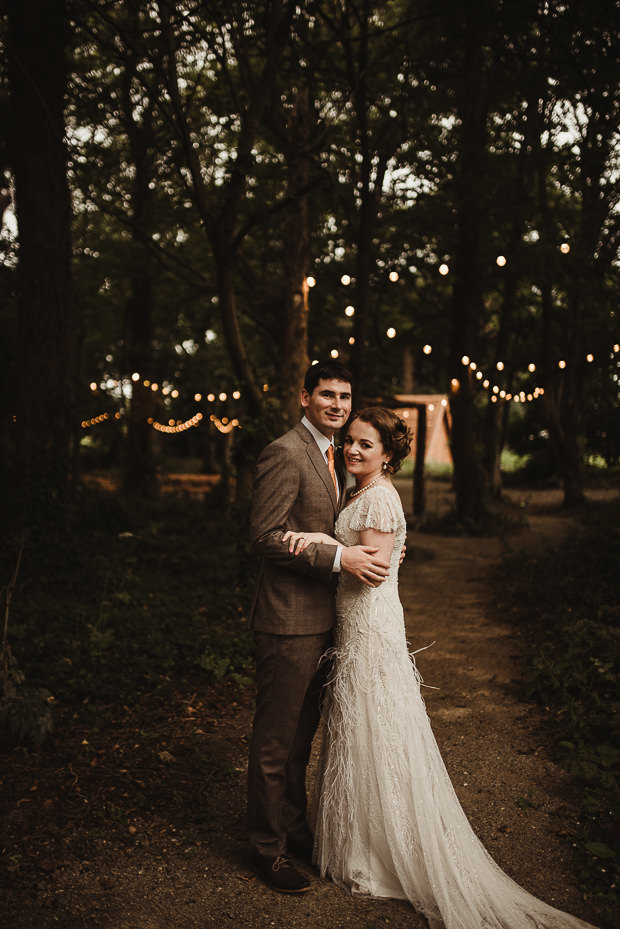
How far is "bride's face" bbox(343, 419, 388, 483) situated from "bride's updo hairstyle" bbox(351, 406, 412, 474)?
0.9 inches

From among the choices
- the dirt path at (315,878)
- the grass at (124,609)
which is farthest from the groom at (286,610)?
the grass at (124,609)

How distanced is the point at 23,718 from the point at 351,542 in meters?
2.72

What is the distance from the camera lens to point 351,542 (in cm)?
331

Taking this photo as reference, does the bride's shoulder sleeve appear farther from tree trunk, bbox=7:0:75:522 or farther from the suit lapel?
tree trunk, bbox=7:0:75:522

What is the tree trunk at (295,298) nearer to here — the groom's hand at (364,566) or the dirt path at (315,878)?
the dirt path at (315,878)

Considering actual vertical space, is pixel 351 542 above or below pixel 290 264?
below

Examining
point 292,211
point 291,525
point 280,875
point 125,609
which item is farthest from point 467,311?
point 280,875

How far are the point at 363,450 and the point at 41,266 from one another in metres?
6.77

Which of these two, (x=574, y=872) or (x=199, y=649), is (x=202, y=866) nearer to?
(x=574, y=872)

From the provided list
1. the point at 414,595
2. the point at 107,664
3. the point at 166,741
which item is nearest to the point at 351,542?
the point at 166,741

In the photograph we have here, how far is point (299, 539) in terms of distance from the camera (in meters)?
3.13

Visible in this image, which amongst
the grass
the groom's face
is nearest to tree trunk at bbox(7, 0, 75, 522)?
the grass

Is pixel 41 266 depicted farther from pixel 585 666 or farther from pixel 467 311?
pixel 467 311

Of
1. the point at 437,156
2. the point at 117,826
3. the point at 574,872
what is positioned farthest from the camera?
the point at 437,156
